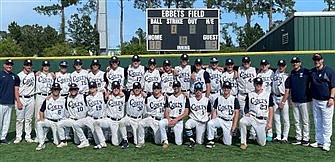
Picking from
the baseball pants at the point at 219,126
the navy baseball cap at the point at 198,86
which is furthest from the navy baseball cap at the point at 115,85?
the baseball pants at the point at 219,126

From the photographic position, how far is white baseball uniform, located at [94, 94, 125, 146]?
838 centimetres

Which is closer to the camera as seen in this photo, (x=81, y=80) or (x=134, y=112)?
(x=134, y=112)

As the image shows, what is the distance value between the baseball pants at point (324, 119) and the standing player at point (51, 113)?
405 cm

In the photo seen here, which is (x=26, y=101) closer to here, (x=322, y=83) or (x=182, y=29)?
(x=322, y=83)

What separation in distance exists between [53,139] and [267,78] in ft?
12.3

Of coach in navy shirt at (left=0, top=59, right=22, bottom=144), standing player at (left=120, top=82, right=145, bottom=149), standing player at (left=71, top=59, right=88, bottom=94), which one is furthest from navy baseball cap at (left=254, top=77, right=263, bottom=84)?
coach in navy shirt at (left=0, top=59, right=22, bottom=144)

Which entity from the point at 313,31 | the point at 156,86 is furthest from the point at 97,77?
the point at 313,31

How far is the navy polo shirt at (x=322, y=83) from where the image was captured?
25.3 ft

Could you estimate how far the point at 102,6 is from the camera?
1892cm

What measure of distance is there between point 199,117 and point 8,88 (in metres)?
3.22

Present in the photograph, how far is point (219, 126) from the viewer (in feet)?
27.1

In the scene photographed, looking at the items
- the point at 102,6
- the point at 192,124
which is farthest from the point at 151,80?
the point at 102,6

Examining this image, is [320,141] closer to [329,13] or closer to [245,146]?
[245,146]

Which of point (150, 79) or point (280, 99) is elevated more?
point (150, 79)
